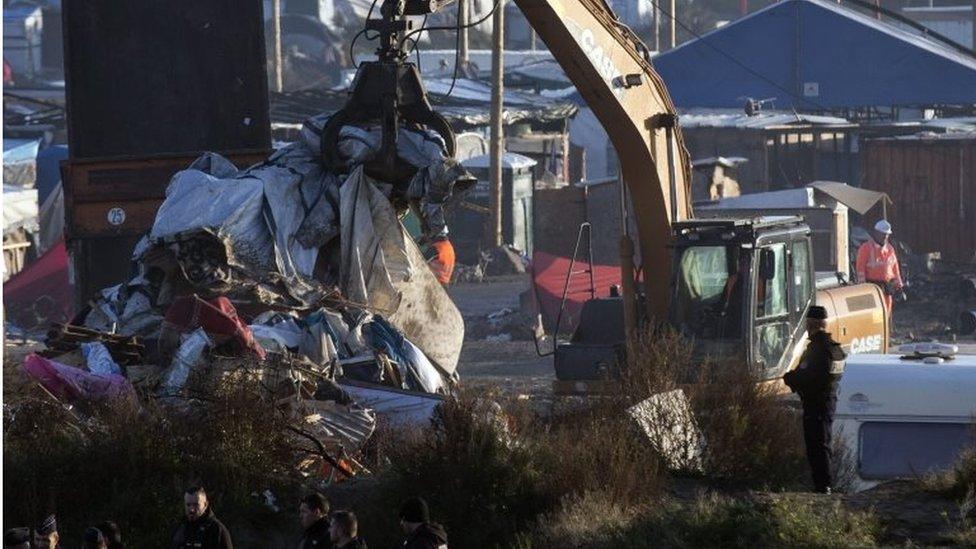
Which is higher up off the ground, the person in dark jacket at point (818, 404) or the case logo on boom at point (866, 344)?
the person in dark jacket at point (818, 404)

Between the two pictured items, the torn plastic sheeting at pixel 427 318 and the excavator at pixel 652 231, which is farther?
the torn plastic sheeting at pixel 427 318

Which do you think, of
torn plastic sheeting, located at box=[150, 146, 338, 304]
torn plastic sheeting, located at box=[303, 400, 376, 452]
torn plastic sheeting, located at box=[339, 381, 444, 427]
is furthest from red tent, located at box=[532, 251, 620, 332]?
torn plastic sheeting, located at box=[303, 400, 376, 452]

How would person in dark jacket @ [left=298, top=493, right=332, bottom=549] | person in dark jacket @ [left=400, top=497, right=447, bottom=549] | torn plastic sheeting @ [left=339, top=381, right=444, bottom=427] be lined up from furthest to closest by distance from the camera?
torn plastic sheeting @ [left=339, top=381, right=444, bottom=427] < person in dark jacket @ [left=298, top=493, right=332, bottom=549] < person in dark jacket @ [left=400, top=497, right=447, bottom=549]

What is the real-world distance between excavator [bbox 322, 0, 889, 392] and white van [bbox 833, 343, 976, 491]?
2.42 metres

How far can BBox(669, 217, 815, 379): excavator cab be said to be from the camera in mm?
15289

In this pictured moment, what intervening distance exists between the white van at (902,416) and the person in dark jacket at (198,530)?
446 cm

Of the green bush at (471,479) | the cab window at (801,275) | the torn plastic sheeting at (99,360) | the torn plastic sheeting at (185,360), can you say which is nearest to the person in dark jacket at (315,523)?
the green bush at (471,479)

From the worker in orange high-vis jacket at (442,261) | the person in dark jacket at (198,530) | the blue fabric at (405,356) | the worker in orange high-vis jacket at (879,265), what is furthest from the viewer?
the worker in orange high-vis jacket at (442,261)

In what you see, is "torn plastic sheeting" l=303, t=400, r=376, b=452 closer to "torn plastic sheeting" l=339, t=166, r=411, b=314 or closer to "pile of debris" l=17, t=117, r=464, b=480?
"pile of debris" l=17, t=117, r=464, b=480

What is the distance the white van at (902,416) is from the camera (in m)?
11.3

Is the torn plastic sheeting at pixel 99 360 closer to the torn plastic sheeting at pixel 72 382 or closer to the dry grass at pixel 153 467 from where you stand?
the torn plastic sheeting at pixel 72 382

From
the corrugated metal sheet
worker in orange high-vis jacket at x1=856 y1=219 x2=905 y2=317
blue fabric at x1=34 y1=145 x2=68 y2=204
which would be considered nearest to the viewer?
worker in orange high-vis jacket at x1=856 y1=219 x2=905 y2=317

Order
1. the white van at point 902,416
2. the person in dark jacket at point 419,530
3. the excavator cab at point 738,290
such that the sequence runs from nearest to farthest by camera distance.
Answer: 1. the person in dark jacket at point 419,530
2. the white van at point 902,416
3. the excavator cab at point 738,290

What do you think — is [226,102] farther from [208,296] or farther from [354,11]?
[354,11]
